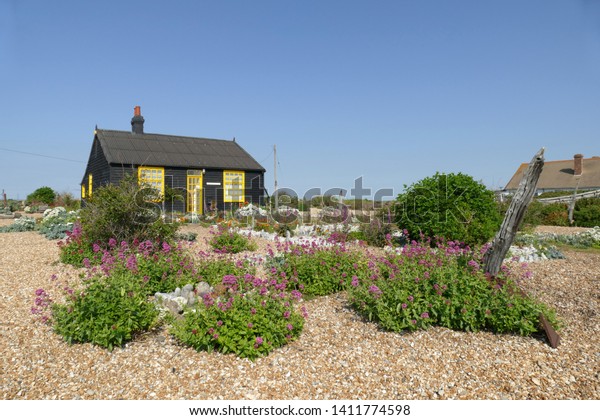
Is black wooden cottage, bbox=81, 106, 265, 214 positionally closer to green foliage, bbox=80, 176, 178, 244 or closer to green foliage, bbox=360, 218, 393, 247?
green foliage, bbox=360, 218, 393, 247

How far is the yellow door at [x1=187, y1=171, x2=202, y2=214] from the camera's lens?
68.1ft

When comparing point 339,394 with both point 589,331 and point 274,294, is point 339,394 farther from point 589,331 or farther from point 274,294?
point 589,331

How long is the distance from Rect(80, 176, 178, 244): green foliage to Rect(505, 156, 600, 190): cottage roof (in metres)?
35.4

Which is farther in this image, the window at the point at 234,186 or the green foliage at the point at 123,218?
the window at the point at 234,186

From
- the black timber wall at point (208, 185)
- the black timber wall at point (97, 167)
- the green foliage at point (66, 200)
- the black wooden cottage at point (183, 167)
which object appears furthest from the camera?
the green foliage at point (66, 200)

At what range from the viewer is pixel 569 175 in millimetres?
36969

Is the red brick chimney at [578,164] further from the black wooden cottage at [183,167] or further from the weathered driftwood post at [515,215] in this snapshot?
the weathered driftwood post at [515,215]

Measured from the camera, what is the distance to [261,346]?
12.4 feet

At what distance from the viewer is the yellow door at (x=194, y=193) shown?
20.7 m

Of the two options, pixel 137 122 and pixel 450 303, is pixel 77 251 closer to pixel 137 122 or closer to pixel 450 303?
pixel 450 303

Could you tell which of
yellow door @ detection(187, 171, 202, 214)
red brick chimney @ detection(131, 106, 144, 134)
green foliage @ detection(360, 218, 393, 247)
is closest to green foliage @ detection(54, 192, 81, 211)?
red brick chimney @ detection(131, 106, 144, 134)

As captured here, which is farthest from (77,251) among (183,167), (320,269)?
(183,167)

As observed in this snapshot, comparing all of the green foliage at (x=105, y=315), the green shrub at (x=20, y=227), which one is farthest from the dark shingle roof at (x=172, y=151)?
the green foliage at (x=105, y=315)

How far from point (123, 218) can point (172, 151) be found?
14.1 metres
